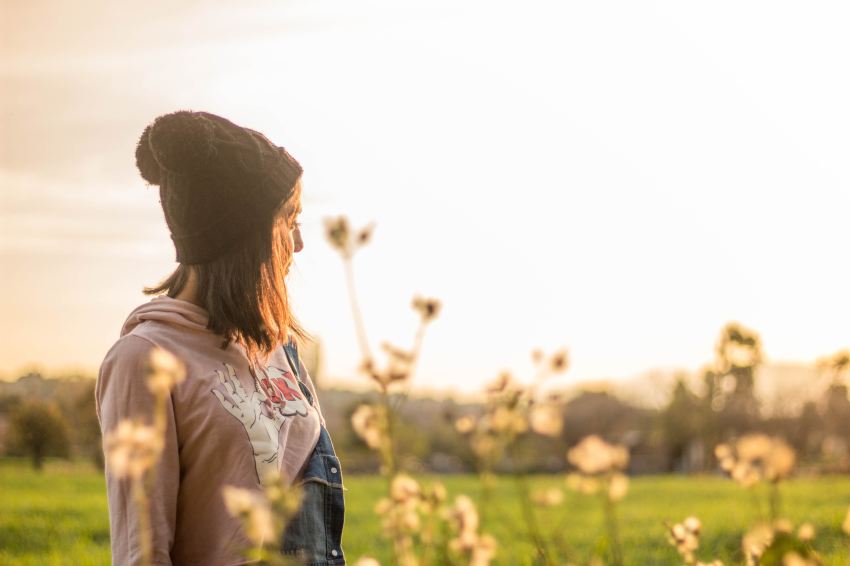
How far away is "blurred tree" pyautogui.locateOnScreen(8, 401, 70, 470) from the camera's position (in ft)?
66.6

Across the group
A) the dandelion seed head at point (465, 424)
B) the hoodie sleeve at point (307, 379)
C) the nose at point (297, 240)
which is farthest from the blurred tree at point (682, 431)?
the dandelion seed head at point (465, 424)

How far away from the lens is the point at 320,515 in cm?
262

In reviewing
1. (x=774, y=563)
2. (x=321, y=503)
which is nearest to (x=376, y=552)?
(x=321, y=503)

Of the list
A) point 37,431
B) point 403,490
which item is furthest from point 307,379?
point 37,431

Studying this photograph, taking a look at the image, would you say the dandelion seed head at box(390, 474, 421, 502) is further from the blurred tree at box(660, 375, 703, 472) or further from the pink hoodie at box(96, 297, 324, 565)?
the blurred tree at box(660, 375, 703, 472)

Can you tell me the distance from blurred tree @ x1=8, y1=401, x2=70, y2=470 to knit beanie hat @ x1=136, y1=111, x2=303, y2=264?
19.6m

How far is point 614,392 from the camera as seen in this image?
37406 millimetres

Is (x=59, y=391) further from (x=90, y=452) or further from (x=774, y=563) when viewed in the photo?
(x=774, y=563)

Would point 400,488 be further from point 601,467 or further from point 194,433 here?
point 194,433

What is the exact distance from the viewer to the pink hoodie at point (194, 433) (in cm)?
222

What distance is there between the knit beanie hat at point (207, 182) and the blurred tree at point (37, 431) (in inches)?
770

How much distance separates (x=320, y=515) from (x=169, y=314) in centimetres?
71

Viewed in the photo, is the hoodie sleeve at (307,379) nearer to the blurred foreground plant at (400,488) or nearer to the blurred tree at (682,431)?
the blurred foreground plant at (400,488)

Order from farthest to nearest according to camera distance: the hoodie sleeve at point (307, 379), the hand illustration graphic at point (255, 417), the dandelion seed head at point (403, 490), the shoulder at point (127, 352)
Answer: the hoodie sleeve at point (307, 379), the hand illustration graphic at point (255, 417), the shoulder at point (127, 352), the dandelion seed head at point (403, 490)
